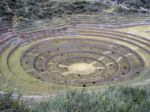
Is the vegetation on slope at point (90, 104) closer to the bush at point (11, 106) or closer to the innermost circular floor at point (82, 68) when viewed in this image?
the bush at point (11, 106)

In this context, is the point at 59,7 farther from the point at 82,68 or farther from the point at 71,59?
the point at 82,68

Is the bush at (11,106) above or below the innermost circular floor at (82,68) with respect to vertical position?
above

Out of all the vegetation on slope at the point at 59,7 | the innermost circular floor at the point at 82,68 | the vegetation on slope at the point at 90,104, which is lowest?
the innermost circular floor at the point at 82,68

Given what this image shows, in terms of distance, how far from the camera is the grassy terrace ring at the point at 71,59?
12195mm

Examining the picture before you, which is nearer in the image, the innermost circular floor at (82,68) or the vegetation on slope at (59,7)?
the innermost circular floor at (82,68)

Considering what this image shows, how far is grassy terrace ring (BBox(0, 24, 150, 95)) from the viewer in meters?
→ 12.2

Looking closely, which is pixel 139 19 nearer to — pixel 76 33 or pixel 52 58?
pixel 76 33

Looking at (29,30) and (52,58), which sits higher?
(29,30)

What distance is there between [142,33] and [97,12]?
10.0 feet

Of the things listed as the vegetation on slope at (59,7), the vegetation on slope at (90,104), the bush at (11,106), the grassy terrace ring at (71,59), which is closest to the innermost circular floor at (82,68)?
the grassy terrace ring at (71,59)

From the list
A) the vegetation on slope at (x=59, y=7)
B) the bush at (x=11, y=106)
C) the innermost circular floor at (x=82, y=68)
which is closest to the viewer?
the bush at (x=11, y=106)

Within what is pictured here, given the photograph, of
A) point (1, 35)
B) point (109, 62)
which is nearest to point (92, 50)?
point (109, 62)

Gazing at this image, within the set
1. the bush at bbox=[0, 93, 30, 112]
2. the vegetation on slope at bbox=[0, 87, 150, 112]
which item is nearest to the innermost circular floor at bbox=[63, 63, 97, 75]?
the vegetation on slope at bbox=[0, 87, 150, 112]

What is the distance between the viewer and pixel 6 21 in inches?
656
